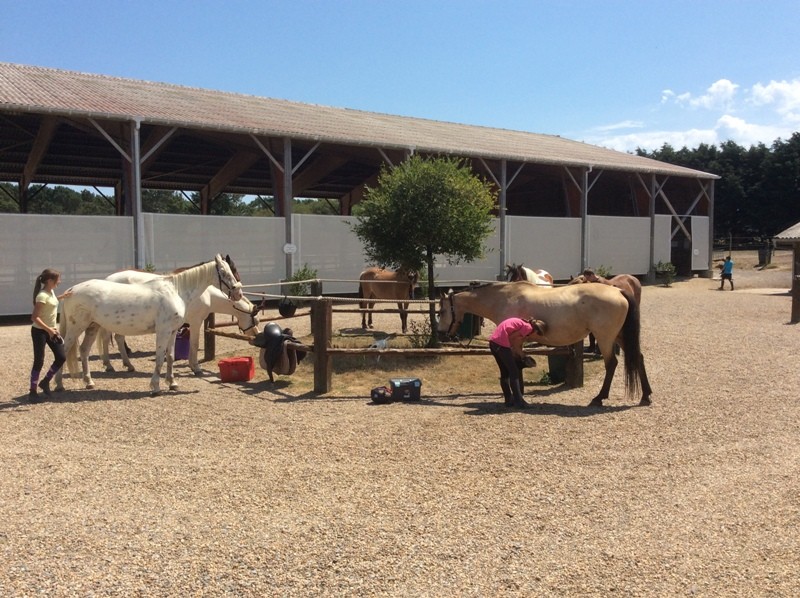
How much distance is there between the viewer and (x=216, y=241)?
18984 millimetres

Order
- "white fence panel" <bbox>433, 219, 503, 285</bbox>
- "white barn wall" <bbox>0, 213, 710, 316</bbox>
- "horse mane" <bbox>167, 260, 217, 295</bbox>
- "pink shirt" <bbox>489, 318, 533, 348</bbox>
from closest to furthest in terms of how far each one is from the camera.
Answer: "pink shirt" <bbox>489, 318, 533, 348</bbox>, "horse mane" <bbox>167, 260, 217, 295</bbox>, "white barn wall" <bbox>0, 213, 710, 316</bbox>, "white fence panel" <bbox>433, 219, 503, 285</bbox>

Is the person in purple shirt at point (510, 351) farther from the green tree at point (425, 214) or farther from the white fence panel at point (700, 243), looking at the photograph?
the white fence panel at point (700, 243)

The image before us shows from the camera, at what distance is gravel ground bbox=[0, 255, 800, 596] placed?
129 inches

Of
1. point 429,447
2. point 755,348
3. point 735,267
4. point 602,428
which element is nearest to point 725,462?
point 602,428

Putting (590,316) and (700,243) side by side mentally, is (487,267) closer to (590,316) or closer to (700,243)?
(700,243)

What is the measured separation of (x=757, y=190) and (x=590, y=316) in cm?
4839

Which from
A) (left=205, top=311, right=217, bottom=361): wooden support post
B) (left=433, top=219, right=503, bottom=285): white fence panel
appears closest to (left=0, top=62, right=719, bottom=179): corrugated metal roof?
(left=433, top=219, right=503, bottom=285): white fence panel

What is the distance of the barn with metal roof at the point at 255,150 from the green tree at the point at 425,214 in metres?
8.02

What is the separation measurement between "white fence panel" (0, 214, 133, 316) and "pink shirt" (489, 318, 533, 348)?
42.8ft

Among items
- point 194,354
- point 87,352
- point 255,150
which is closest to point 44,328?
point 87,352

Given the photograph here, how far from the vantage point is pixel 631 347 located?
289 inches

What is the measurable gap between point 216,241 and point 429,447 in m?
14.8

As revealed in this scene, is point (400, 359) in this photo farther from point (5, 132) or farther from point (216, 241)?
point (5, 132)

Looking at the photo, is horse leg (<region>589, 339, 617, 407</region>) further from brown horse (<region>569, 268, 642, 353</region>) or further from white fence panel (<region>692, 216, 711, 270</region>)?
white fence panel (<region>692, 216, 711, 270</region>)
